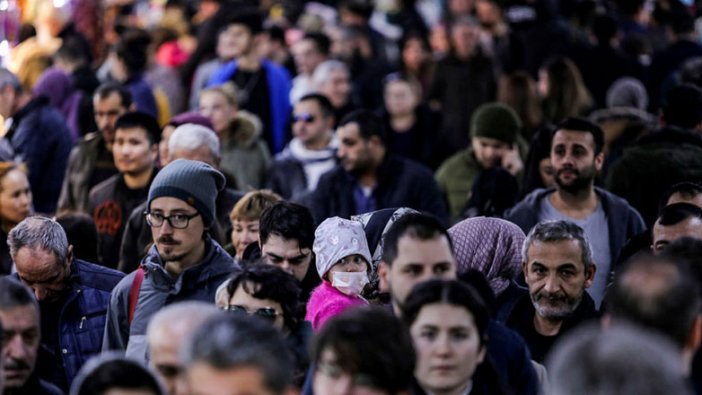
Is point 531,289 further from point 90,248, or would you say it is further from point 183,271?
point 90,248

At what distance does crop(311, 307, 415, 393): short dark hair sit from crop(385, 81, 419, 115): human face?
966 centimetres

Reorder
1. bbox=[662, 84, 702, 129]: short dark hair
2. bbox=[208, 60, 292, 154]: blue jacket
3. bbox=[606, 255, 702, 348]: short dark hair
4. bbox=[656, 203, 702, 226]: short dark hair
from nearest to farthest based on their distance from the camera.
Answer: bbox=[606, 255, 702, 348]: short dark hair → bbox=[656, 203, 702, 226]: short dark hair → bbox=[662, 84, 702, 129]: short dark hair → bbox=[208, 60, 292, 154]: blue jacket

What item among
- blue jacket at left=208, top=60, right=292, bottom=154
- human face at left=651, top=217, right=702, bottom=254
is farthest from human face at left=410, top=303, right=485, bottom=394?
blue jacket at left=208, top=60, right=292, bottom=154

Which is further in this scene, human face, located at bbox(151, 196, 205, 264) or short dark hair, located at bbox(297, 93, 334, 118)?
short dark hair, located at bbox(297, 93, 334, 118)

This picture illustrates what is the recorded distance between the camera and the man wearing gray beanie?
8.42 m

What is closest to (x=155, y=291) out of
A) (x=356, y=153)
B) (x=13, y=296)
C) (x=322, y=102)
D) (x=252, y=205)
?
(x=13, y=296)

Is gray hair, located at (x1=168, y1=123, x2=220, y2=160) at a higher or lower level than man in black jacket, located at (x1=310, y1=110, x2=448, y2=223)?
higher

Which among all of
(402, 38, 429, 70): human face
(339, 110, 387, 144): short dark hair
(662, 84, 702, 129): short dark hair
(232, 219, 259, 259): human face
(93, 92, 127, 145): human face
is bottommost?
(402, 38, 429, 70): human face

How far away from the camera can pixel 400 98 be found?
1576 centimetres

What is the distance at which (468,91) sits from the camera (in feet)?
56.9

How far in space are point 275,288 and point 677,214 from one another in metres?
2.49

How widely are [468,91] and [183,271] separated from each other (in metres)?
9.18

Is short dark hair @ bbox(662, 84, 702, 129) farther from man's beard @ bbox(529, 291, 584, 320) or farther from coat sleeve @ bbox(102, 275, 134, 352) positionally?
coat sleeve @ bbox(102, 275, 134, 352)

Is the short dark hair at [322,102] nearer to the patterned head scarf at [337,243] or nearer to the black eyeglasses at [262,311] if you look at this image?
the patterned head scarf at [337,243]
